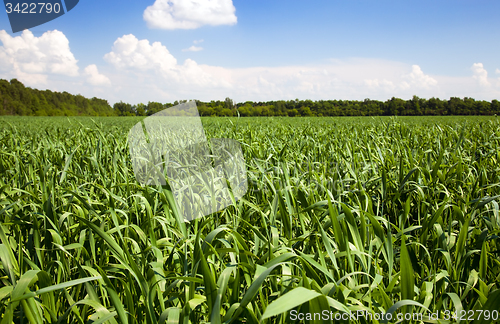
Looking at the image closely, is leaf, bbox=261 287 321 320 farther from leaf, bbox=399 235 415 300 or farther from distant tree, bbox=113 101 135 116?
distant tree, bbox=113 101 135 116

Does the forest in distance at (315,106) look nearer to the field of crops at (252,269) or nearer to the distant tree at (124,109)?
the distant tree at (124,109)

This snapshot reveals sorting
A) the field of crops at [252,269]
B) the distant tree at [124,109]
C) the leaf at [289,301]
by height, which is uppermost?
the distant tree at [124,109]

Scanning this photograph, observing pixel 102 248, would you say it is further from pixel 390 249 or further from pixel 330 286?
pixel 390 249

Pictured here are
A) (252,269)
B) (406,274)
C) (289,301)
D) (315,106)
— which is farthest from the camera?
(315,106)

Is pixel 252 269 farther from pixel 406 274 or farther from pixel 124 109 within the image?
pixel 124 109

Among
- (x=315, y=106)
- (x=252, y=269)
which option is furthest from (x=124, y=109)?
(x=252, y=269)

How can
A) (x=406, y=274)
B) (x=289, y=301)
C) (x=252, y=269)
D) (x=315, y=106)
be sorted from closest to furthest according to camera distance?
(x=289, y=301), (x=406, y=274), (x=252, y=269), (x=315, y=106)

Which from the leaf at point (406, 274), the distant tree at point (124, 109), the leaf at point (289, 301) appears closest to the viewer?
the leaf at point (289, 301)

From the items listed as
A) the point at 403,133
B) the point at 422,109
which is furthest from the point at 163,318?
the point at 422,109

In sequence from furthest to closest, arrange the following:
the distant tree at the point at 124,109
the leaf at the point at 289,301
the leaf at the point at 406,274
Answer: the distant tree at the point at 124,109
the leaf at the point at 406,274
the leaf at the point at 289,301

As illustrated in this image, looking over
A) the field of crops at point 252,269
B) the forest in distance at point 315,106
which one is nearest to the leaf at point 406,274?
the field of crops at point 252,269

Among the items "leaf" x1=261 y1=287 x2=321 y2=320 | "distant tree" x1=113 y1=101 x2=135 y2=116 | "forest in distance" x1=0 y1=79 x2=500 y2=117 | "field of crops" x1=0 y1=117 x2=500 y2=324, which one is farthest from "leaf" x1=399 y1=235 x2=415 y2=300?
"distant tree" x1=113 y1=101 x2=135 y2=116

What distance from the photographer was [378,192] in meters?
2.38

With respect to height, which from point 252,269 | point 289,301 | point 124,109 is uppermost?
point 124,109
